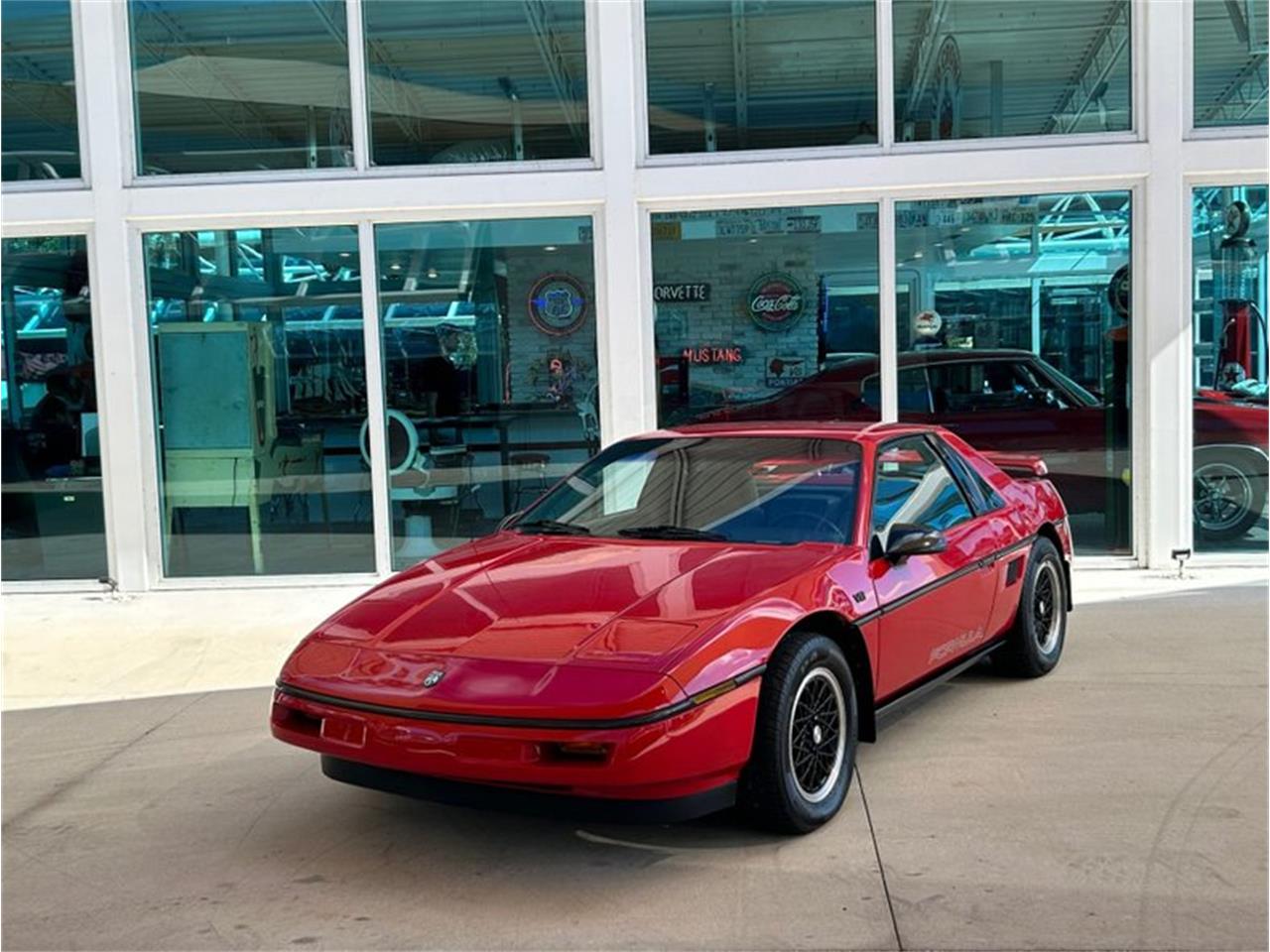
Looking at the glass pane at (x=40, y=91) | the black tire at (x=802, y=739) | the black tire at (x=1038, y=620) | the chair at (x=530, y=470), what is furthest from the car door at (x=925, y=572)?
the glass pane at (x=40, y=91)

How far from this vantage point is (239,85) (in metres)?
8.99

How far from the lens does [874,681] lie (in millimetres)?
4164

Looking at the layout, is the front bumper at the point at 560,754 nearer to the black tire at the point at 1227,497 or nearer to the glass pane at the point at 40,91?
the black tire at the point at 1227,497

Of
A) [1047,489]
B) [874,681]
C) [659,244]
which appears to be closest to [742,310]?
[659,244]

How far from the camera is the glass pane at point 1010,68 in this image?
8438mm

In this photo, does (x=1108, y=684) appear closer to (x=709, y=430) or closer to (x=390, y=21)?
(x=709, y=430)

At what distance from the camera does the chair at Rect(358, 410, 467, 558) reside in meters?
8.95

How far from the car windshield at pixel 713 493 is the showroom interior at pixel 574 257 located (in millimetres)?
3550

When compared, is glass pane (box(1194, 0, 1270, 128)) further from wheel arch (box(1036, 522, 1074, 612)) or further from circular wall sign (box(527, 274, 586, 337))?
circular wall sign (box(527, 274, 586, 337))

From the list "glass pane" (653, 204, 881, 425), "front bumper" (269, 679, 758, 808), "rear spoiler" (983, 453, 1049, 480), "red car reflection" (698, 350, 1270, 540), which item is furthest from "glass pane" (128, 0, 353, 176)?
"front bumper" (269, 679, 758, 808)

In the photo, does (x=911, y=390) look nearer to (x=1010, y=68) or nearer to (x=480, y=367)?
(x=1010, y=68)

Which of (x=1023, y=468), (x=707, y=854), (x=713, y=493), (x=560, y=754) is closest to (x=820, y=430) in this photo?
(x=713, y=493)

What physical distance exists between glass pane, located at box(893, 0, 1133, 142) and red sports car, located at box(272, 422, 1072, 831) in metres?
4.08

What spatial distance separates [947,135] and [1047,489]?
3.58 m
